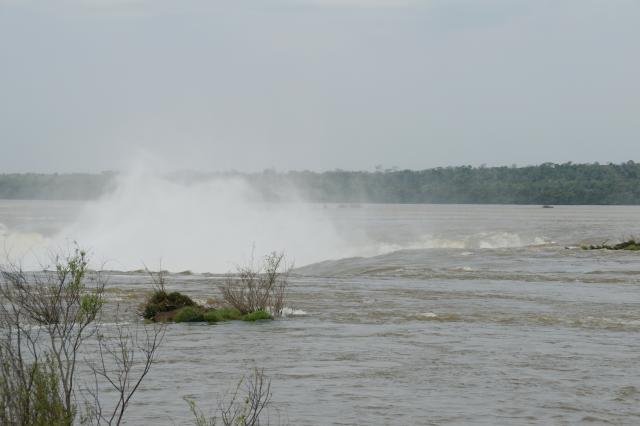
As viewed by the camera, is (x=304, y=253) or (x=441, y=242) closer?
(x=304, y=253)

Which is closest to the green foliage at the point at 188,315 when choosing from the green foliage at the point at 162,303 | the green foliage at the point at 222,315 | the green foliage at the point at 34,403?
the green foliage at the point at 222,315

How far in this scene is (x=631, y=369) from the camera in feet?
55.8

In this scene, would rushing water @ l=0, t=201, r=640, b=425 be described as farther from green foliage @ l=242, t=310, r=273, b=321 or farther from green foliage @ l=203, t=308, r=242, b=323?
green foliage @ l=203, t=308, r=242, b=323

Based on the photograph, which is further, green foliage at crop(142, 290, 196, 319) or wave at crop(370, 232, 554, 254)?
wave at crop(370, 232, 554, 254)

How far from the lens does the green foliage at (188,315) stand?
942 inches

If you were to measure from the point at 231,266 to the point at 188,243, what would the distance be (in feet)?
26.4

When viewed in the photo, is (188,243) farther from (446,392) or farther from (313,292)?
(446,392)

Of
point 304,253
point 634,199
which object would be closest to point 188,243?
point 304,253

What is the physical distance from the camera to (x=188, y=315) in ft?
79.0

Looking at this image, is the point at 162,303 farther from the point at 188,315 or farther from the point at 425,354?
the point at 425,354

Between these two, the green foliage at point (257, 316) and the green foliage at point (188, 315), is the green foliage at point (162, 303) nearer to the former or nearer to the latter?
the green foliage at point (188, 315)

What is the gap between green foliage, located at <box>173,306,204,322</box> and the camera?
23934mm

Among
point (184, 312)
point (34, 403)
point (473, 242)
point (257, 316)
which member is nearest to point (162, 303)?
point (184, 312)

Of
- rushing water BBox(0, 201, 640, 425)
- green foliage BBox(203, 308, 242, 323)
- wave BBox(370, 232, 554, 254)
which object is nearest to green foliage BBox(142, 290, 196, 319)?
green foliage BBox(203, 308, 242, 323)
